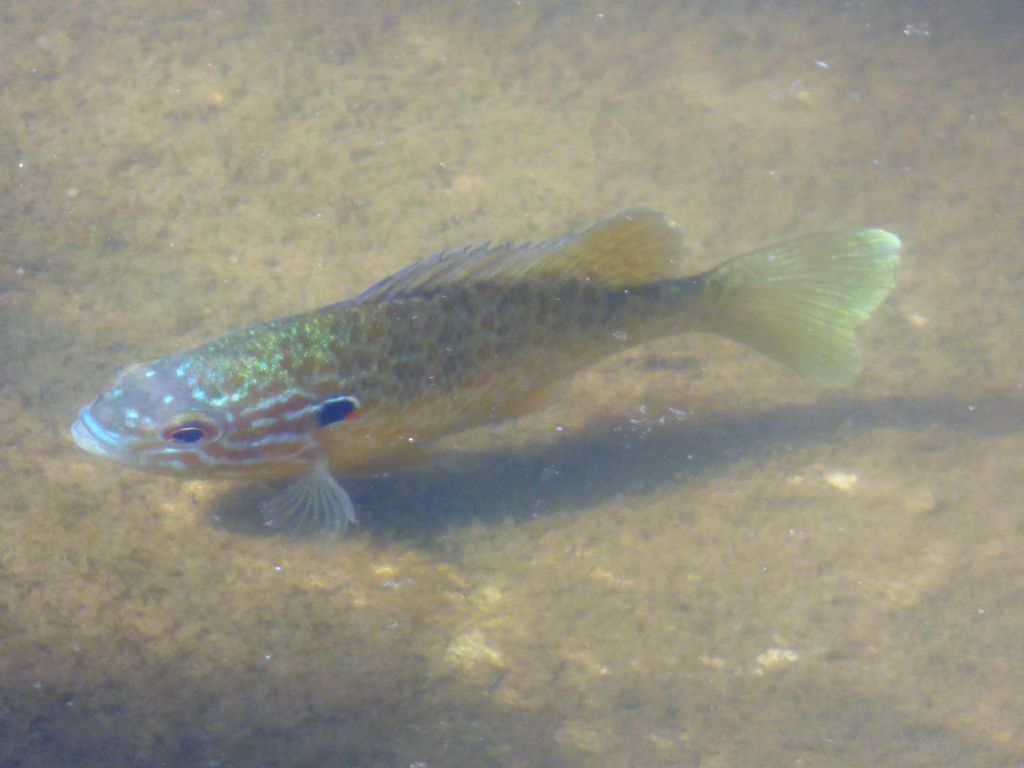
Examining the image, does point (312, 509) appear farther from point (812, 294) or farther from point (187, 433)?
point (812, 294)

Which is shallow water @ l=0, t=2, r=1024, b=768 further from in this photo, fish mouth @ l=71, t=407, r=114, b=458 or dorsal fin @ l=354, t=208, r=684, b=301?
dorsal fin @ l=354, t=208, r=684, b=301

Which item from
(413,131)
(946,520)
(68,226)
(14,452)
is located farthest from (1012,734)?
(68,226)

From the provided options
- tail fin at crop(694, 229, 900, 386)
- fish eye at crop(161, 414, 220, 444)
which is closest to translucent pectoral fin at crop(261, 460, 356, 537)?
fish eye at crop(161, 414, 220, 444)

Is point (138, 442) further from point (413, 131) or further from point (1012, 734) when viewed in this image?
point (1012, 734)

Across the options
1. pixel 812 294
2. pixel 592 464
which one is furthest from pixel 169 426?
pixel 812 294

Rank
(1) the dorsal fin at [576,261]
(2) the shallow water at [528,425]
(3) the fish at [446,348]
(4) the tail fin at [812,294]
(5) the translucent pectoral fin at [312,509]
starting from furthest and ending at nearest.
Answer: (4) the tail fin at [812,294], (1) the dorsal fin at [576,261], (5) the translucent pectoral fin at [312,509], (3) the fish at [446,348], (2) the shallow water at [528,425]

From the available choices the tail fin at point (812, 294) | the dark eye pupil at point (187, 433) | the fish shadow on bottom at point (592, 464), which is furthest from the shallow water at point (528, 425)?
the tail fin at point (812, 294)

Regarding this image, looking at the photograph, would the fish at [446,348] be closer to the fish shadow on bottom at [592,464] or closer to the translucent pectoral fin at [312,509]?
the translucent pectoral fin at [312,509]
